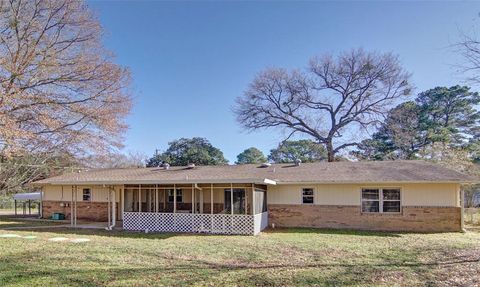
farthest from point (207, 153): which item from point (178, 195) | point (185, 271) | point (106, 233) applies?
point (185, 271)

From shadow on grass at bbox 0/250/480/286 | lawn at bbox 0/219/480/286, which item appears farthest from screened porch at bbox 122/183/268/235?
shadow on grass at bbox 0/250/480/286

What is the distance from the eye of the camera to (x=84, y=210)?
22.3 meters

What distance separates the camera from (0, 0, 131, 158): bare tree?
46.4 ft

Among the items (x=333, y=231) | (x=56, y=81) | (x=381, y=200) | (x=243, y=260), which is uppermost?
(x=56, y=81)

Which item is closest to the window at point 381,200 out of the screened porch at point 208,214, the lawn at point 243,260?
the lawn at point 243,260

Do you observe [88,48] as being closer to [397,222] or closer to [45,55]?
[45,55]

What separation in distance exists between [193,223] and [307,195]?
18.7 feet

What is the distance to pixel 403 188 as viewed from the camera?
54.6ft

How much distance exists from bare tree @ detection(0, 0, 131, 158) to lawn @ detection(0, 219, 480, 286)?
15.2ft

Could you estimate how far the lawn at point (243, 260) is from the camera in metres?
7.72

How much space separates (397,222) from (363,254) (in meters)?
6.93

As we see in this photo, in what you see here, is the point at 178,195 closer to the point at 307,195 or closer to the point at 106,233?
the point at 106,233

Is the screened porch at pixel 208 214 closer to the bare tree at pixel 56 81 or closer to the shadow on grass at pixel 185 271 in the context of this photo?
the bare tree at pixel 56 81

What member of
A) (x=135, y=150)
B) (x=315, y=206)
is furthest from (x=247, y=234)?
(x=135, y=150)
